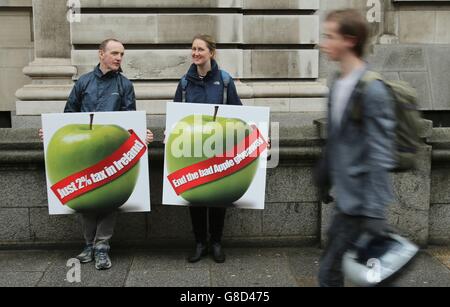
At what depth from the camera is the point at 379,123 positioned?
2969 millimetres

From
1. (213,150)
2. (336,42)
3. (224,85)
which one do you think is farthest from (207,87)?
(336,42)

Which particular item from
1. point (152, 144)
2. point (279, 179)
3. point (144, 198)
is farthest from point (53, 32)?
point (279, 179)

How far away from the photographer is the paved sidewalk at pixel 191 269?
4.86 meters

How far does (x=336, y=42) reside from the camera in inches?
124

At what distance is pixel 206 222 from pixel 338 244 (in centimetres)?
233

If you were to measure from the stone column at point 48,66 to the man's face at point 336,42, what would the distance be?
4.34 metres

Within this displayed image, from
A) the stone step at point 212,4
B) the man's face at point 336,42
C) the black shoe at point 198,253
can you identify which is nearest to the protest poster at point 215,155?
the black shoe at point 198,253

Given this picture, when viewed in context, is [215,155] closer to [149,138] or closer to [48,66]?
[149,138]

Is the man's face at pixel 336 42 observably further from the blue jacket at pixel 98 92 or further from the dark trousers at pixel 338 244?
the blue jacket at pixel 98 92

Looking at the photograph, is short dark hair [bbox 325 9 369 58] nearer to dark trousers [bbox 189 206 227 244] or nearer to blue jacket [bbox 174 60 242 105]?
blue jacket [bbox 174 60 242 105]

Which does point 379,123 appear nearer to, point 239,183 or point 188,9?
point 239,183

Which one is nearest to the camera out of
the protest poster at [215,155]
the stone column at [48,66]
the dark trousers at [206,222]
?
the protest poster at [215,155]

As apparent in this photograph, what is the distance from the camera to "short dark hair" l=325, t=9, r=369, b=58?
3.09 m

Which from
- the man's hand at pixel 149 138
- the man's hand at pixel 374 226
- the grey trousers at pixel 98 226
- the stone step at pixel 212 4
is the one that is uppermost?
the stone step at pixel 212 4
